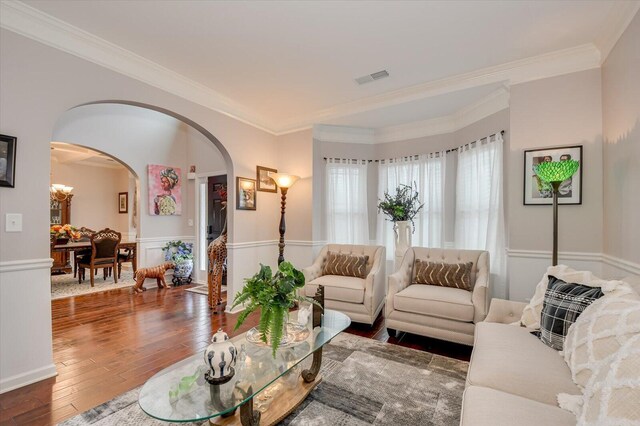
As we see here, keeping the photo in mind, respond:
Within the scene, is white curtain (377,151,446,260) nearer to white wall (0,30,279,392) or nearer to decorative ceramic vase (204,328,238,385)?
decorative ceramic vase (204,328,238,385)

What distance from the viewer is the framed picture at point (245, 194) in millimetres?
3937

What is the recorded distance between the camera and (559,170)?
245cm

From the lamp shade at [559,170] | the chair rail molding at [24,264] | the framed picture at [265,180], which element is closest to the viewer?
the chair rail molding at [24,264]

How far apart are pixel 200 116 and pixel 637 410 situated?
392cm

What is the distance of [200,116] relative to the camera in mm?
3449

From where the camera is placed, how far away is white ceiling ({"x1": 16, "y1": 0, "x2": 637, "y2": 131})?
7.13 ft

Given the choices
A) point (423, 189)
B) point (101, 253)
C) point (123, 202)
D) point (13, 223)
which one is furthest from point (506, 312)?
point (123, 202)

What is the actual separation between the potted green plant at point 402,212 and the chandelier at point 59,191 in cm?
735

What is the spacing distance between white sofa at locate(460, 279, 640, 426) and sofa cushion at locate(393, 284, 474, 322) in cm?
70

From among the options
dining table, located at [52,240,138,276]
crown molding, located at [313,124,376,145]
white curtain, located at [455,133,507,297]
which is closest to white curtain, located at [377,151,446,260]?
white curtain, located at [455,133,507,297]

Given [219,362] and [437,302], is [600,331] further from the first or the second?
[219,362]

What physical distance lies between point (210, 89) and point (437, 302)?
344cm

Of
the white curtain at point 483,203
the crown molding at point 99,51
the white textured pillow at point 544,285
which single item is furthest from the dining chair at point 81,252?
the white textured pillow at point 544,285

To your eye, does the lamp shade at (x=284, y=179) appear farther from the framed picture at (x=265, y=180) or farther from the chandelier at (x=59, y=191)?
the chandelier at (x=59, y=191)
